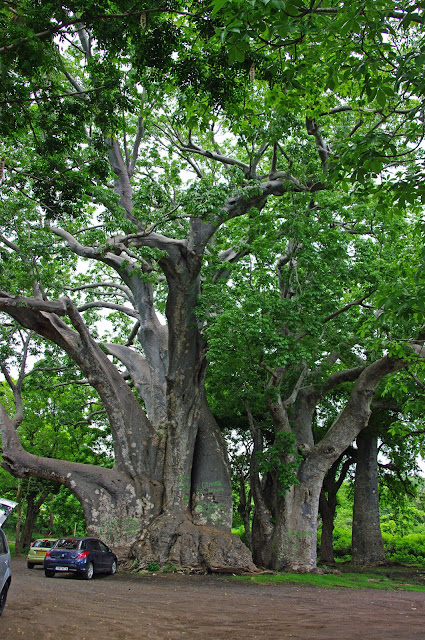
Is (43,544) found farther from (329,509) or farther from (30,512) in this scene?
(329,509)

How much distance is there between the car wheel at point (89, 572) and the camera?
13.0 m

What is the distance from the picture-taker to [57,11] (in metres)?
5.92

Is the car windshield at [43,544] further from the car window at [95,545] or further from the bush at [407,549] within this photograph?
the bush at [407,549]

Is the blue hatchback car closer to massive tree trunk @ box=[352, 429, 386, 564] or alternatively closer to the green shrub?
massive tree trunk @ box=[352, 429, 386, 564]

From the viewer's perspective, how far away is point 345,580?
14945 mm

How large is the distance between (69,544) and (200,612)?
22.2 feet

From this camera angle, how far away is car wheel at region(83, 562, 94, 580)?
1299 cm

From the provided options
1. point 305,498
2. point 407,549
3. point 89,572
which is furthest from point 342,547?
point 89,572

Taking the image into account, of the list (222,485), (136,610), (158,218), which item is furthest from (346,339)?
(136,610)

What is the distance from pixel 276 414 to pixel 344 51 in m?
12.2

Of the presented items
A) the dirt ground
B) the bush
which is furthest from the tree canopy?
the bush

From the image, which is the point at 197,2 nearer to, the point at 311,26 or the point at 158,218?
the point at 311,26

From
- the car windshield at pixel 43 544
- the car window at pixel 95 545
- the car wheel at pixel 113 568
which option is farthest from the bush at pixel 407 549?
the car window at pixel 95 545

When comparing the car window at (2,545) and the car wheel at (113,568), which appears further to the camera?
the car wheel at (113,568)
